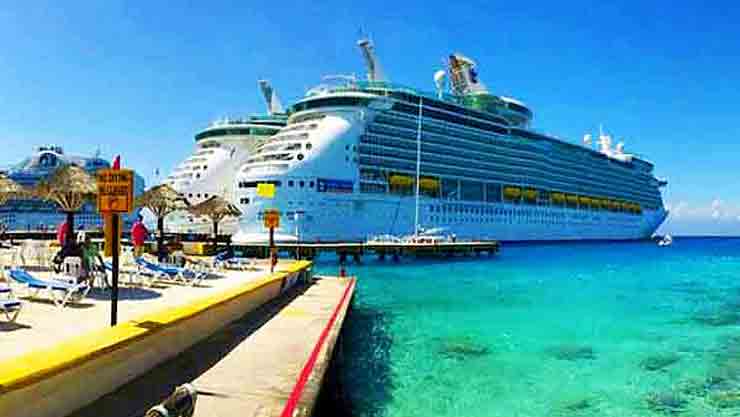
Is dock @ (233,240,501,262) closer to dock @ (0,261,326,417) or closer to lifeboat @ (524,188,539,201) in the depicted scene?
lifeboat @ (524,188,539,201)

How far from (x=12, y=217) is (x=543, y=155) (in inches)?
2779

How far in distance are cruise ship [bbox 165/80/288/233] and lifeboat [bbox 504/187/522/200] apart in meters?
29.4

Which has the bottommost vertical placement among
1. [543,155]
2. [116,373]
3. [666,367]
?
[666,367]

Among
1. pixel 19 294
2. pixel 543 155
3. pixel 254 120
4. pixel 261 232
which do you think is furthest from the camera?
pixel 543 155

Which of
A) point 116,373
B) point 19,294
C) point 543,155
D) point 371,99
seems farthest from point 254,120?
point 116,373

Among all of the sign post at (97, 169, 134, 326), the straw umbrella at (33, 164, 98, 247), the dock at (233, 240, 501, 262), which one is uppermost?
the straw umbrella at (33, 164, 98, 247)

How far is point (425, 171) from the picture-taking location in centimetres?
6556

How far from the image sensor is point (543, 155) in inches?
3351

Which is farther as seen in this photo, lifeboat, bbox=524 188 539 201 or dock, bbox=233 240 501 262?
lifeboat, bbox=524 188 539 201

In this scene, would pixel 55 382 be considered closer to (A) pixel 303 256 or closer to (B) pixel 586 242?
(A) pixel 303 256

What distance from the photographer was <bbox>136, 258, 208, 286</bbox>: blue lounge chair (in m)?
16.0

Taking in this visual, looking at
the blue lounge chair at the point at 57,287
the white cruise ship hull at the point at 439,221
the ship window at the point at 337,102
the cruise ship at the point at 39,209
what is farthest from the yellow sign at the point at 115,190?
the cruise ship at the point at 39,209

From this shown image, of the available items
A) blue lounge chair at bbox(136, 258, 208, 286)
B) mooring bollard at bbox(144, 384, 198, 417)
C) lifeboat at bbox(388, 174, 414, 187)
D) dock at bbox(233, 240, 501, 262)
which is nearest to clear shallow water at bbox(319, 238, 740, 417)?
blue lounge chair at bbox(136, 258, 208, 286)

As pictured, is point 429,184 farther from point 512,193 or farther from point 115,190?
point 115,190
